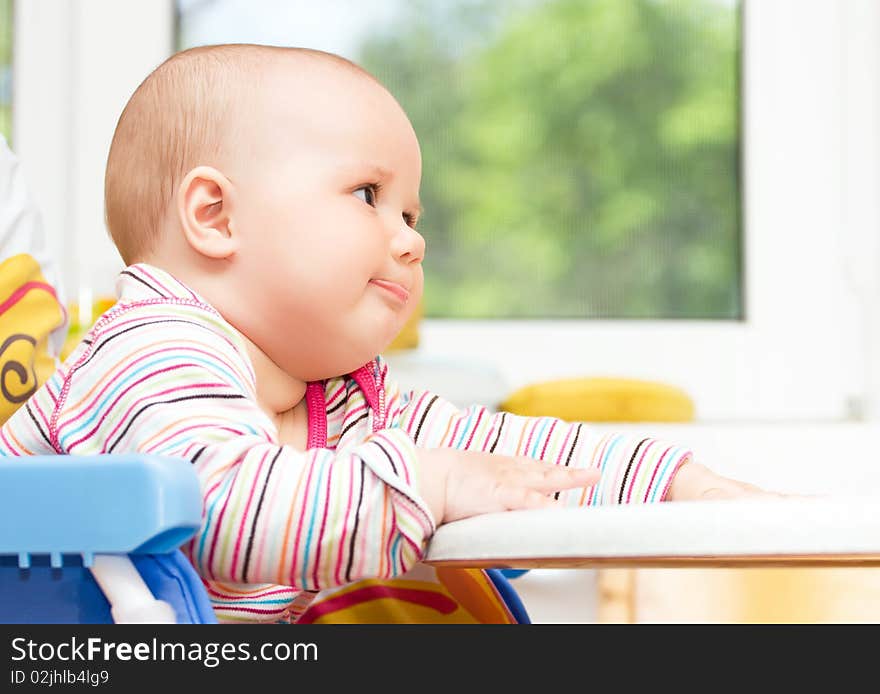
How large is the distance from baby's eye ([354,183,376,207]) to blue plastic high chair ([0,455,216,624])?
30 centimetres

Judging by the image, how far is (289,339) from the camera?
0.69 m

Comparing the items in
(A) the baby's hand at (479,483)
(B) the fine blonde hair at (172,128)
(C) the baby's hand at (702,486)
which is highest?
(B) the fine blonde hair at (172,128)

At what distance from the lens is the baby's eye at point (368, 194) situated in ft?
2.30

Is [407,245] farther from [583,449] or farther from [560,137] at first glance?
[560,137]

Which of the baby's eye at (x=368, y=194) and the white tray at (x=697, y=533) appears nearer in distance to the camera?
the white tray at (x=697, y=533)

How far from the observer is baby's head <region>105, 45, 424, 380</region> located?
669mm

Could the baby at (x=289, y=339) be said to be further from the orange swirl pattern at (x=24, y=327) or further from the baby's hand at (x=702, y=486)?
the orange swirl pattern at (x=24, y=327)

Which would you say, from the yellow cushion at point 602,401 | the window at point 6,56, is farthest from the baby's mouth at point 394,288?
the window at point 6,56

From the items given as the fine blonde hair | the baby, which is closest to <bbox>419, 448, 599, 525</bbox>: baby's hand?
the baby

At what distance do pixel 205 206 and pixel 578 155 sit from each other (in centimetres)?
108

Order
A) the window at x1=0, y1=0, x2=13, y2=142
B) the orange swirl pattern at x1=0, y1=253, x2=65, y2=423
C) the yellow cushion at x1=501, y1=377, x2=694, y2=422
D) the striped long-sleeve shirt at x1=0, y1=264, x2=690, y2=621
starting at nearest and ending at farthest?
the striped long-sleeve shirt at x1=0, y1=264, x2=690, y2=621, the orange swirl pattern at x1=0, y1=253, x2=65, y2=423, the yellow cushion at x1=501, y1=377, x2=694, y2=422, the window at x1=0, y1=0, x2=13, y2=142

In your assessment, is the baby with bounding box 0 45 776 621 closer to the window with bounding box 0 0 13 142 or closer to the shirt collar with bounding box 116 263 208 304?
the shirt collar with bounding box 116 263 208 304

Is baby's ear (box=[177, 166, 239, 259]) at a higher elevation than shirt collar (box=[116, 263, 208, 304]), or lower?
higher

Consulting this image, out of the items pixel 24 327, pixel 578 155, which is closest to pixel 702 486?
pixel 24 327
